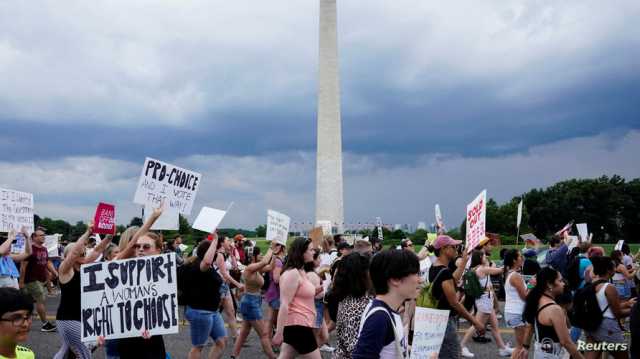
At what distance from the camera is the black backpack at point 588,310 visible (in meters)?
7.07

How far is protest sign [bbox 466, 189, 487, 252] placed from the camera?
7176mm

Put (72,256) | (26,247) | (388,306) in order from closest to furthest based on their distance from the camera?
(388,306)
(72,256)
(26,247)

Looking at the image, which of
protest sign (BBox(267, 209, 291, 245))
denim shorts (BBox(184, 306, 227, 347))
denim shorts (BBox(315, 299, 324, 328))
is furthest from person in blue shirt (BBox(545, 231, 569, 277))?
denim shorts (BBox(184, 306, 227, 347))

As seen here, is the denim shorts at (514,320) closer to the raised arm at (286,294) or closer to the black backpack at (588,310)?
the black backpack at (588,310)

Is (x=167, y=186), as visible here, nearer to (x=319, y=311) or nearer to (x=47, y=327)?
(x=319, y=311)

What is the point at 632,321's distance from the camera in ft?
17.4

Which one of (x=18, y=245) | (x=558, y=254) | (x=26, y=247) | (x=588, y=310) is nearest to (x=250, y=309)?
(x=26, y=247)

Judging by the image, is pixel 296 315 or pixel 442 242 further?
pixel 442 242

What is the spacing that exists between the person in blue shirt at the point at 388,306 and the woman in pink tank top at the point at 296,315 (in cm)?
282

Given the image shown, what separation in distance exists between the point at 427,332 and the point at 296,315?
1.69 meters

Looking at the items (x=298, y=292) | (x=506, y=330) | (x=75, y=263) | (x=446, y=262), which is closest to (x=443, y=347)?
(x=446, y=262)

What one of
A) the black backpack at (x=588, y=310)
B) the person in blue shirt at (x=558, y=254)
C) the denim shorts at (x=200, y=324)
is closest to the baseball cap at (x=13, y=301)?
the denim shorts at (x=200, y=324)

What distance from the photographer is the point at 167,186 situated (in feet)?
25.0

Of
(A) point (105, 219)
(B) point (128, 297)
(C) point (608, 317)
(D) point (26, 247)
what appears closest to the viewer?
(B) point (128, 297)
